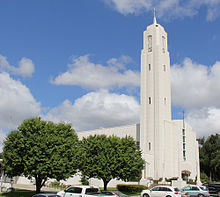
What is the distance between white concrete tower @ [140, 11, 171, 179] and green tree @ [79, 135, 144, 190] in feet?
62.4

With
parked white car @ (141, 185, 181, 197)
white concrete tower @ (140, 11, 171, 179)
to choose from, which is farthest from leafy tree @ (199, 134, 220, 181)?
parked white car @ (141, 185, 181, 197)

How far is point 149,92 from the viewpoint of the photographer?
199ft

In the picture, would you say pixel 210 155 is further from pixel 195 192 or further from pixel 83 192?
pixel 83 192

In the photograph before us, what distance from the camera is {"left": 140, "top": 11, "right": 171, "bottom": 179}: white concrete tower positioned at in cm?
5509

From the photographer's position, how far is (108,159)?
108 ft

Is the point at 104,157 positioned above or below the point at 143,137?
below

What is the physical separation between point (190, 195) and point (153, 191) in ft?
16.7

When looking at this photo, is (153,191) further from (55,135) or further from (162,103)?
(162,103)

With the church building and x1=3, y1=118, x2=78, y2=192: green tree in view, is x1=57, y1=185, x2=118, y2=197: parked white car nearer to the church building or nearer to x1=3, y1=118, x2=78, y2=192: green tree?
x1=3, y1=118, x2=78, y2=192: green tree

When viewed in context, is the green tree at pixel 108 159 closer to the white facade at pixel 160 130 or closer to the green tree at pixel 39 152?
the green tree at pixel 39 152

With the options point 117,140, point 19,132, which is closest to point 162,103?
point 117,140

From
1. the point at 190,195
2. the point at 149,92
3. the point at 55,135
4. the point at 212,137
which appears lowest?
the point at 190,195

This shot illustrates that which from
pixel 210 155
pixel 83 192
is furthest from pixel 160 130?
pixel 83 192

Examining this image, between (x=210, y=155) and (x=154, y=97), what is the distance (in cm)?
3048
